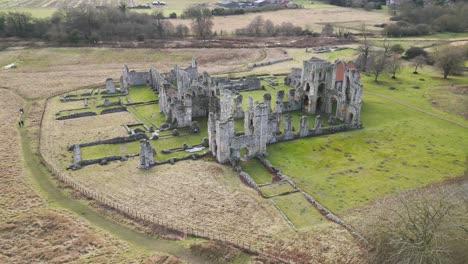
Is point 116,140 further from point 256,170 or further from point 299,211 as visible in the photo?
point 299,211

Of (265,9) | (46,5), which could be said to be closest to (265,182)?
(265,9)

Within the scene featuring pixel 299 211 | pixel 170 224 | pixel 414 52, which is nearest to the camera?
pixel 170 224

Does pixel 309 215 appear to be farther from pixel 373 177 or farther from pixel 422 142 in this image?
pixel 422 142

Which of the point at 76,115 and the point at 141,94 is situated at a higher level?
the point at 141,94

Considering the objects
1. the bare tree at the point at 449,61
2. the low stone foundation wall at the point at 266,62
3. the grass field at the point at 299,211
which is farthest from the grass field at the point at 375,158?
the low stone foundation wall at the point at 266,62

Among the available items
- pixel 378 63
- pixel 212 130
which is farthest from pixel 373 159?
pixel 378 63

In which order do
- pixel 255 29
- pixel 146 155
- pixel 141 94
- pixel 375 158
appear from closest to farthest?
pixel 146 155 → pixel 375 158 → pixel 141 94 → pixel 255 29

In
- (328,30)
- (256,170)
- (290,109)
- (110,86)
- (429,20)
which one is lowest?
(256,170)

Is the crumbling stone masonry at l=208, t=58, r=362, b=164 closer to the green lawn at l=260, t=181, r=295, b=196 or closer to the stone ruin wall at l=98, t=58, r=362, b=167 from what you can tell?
the stone ruin wall at l=98, t=58, r=362, b=167
